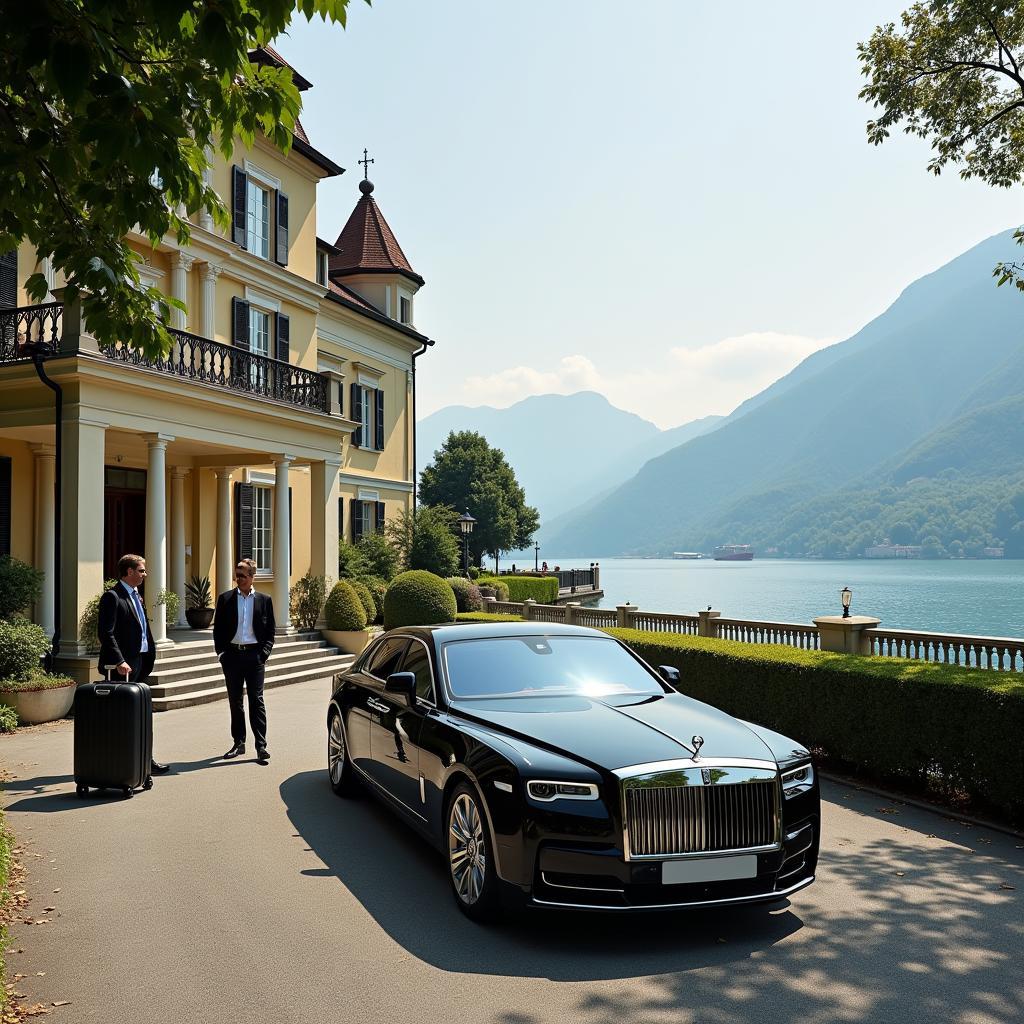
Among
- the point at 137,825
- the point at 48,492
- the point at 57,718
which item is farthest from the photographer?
the point at 48,492

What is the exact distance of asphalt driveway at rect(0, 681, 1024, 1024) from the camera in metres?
4.20

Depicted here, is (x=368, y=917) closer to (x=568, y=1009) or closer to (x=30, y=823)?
(x=568, y=1009)

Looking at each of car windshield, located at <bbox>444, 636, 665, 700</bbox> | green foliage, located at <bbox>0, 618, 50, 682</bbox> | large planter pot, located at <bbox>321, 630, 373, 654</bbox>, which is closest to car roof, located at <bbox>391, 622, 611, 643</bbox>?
car windshield, located at <bbox>444, 636, 665, 700</bbox>

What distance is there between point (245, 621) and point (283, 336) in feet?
46.8

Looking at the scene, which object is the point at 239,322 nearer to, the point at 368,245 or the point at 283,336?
the point at 283,336

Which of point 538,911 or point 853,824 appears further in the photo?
point 853,824

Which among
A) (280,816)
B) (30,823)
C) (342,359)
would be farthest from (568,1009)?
(342,359)

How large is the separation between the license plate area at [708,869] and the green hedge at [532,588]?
1650 inches

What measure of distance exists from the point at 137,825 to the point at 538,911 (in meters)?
4.13

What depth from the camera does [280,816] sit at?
304 inches

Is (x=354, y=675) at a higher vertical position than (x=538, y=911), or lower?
higher

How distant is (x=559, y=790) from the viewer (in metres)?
4.91

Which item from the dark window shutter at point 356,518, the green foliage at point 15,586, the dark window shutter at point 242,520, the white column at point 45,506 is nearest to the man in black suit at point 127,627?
the green foliage at point 15,586

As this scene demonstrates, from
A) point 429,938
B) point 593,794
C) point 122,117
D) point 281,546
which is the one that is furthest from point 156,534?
point 593,794
